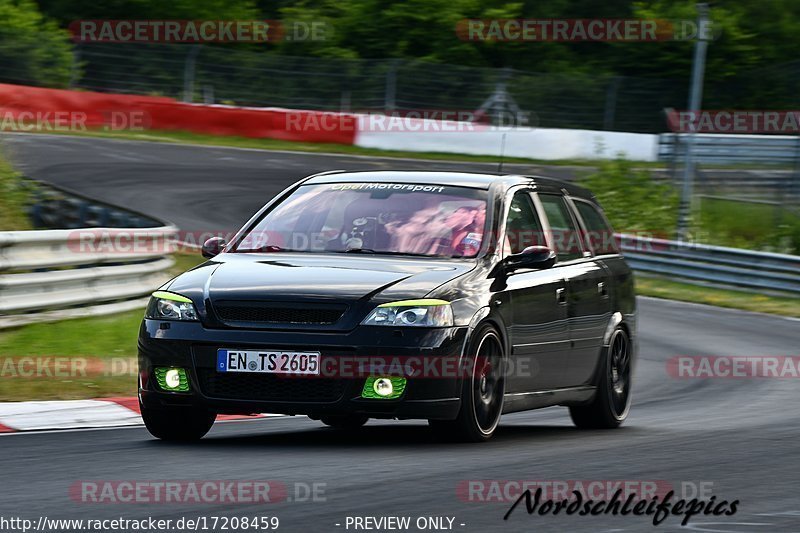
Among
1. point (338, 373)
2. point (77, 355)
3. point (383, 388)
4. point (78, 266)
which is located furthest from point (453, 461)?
point (78, 266)

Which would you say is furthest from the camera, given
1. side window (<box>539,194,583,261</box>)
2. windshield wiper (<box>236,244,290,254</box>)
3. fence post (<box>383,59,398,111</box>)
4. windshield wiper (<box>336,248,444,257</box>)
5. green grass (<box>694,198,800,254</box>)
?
fence post (<box>383,59,398,111</box>)

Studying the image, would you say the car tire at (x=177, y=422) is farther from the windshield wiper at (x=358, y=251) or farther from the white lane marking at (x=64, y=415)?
the windshield wiper at (x=358, y=251)

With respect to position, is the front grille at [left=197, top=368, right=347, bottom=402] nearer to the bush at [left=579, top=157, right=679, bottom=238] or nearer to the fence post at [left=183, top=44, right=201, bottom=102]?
the bush at [left=579, top=157, right=679, bottom=238]

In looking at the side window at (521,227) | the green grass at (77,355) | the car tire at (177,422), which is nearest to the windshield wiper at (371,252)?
the side window at (521,227)

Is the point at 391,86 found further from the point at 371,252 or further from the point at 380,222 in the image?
the point at 371,252

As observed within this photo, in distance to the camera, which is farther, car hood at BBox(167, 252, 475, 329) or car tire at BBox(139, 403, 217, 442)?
car tire at BBox(139, 403, 217, 442)

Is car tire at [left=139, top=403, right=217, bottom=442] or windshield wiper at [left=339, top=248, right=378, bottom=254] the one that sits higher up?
windshield wiper at [left=339, top=248, right=378, bottom=254]

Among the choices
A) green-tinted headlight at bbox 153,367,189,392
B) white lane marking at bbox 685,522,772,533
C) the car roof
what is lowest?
white lane marking at bbox 685,522,772,533

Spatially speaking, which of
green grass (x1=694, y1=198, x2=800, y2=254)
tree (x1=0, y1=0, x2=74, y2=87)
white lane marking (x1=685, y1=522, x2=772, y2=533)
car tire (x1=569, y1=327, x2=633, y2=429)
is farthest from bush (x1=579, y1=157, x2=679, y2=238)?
white lane marking (x1=685, y1=522, x2=772, y2=533)

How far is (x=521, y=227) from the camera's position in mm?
8984

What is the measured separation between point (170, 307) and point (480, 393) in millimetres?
1662

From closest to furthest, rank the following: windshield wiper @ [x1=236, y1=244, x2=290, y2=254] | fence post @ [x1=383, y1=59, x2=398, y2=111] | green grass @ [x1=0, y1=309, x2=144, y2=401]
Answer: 1. windshield wiper @ [x1=236, y1=244, x2=290, y2=254]
2. green grass @ [x1=0, y1=309, x2=144, y2=401]
3. fence post @ [x1=383, y1=59, x2=398, y2=111]

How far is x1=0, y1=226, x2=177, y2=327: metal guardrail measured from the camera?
41.1 feet

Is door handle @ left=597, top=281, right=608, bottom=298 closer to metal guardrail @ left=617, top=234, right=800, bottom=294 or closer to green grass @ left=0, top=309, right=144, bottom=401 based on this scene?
green grass @ left=0, top=309, right=144, bottom=401
